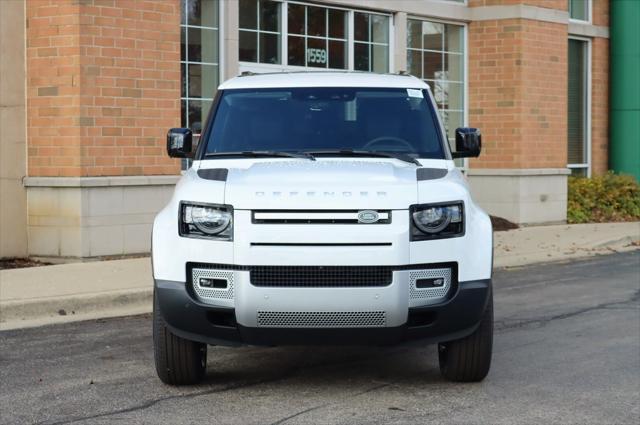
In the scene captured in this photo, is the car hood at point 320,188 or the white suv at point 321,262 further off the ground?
the car hood at point 320,188

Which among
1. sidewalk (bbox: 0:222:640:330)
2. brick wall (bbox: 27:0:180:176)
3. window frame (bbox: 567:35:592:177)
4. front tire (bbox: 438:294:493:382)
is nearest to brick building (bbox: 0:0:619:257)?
brick wall (bbox: 27:0:180:176)

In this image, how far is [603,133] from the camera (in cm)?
2409

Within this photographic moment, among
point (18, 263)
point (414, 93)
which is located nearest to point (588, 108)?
point (18, 263)

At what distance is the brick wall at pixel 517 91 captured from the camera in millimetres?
20375

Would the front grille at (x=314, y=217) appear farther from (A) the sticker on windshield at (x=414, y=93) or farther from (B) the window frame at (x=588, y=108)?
(B) the window frame at (x=588, y=108)

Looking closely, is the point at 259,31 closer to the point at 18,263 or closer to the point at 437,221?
the point at 18,263

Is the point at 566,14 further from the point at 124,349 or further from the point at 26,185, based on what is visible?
the point at 124,349

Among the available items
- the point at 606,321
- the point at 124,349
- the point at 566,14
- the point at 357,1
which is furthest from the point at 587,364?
the point at 566,14

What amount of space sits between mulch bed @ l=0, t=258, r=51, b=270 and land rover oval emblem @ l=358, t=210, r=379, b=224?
25.7ft

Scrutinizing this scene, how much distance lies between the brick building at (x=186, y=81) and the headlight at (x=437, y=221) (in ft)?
25.2

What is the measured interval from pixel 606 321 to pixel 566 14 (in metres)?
12.2

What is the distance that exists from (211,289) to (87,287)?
196 inches

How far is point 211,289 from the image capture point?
6.75 metres

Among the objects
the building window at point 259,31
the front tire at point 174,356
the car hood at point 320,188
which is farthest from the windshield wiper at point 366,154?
the building window at point 259,31
